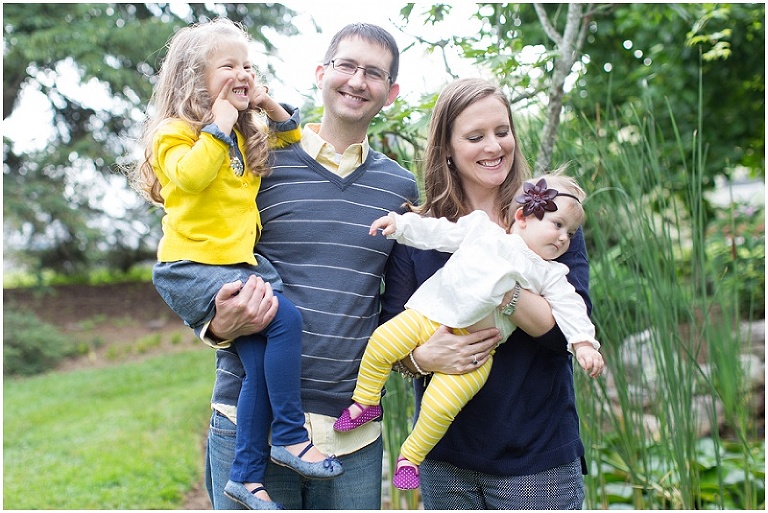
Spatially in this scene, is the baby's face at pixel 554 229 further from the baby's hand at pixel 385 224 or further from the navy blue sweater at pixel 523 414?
the baby's hand at pixel 385 224

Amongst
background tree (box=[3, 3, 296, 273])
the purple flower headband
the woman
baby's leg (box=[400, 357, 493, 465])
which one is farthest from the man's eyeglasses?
background tree (box=[3, 3, 296, 273])

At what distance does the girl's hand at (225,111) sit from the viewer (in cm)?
177

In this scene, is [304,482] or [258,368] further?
[304,482]

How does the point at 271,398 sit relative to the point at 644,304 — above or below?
below

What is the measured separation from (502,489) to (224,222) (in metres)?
0.93

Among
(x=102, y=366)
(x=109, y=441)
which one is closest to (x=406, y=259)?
(x=109, y=441)

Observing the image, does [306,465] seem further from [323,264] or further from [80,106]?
[80,106]

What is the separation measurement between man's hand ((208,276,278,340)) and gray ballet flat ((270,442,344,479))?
0.29m

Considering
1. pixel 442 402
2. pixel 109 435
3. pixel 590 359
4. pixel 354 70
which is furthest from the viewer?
pixel 109 435

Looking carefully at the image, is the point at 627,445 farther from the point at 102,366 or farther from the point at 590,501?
the point at 102,366

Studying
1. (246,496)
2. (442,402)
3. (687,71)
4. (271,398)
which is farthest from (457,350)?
(687,71)

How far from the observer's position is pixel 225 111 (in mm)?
1792

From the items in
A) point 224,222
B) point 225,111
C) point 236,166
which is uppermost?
point 225,111

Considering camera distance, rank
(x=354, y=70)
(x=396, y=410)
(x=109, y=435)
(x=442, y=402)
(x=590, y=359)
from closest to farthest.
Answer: (x=590, y=359) → (x=442, y=402) → (x=354, y=70) → (x=396, y=410) → (x=109, y=435)
